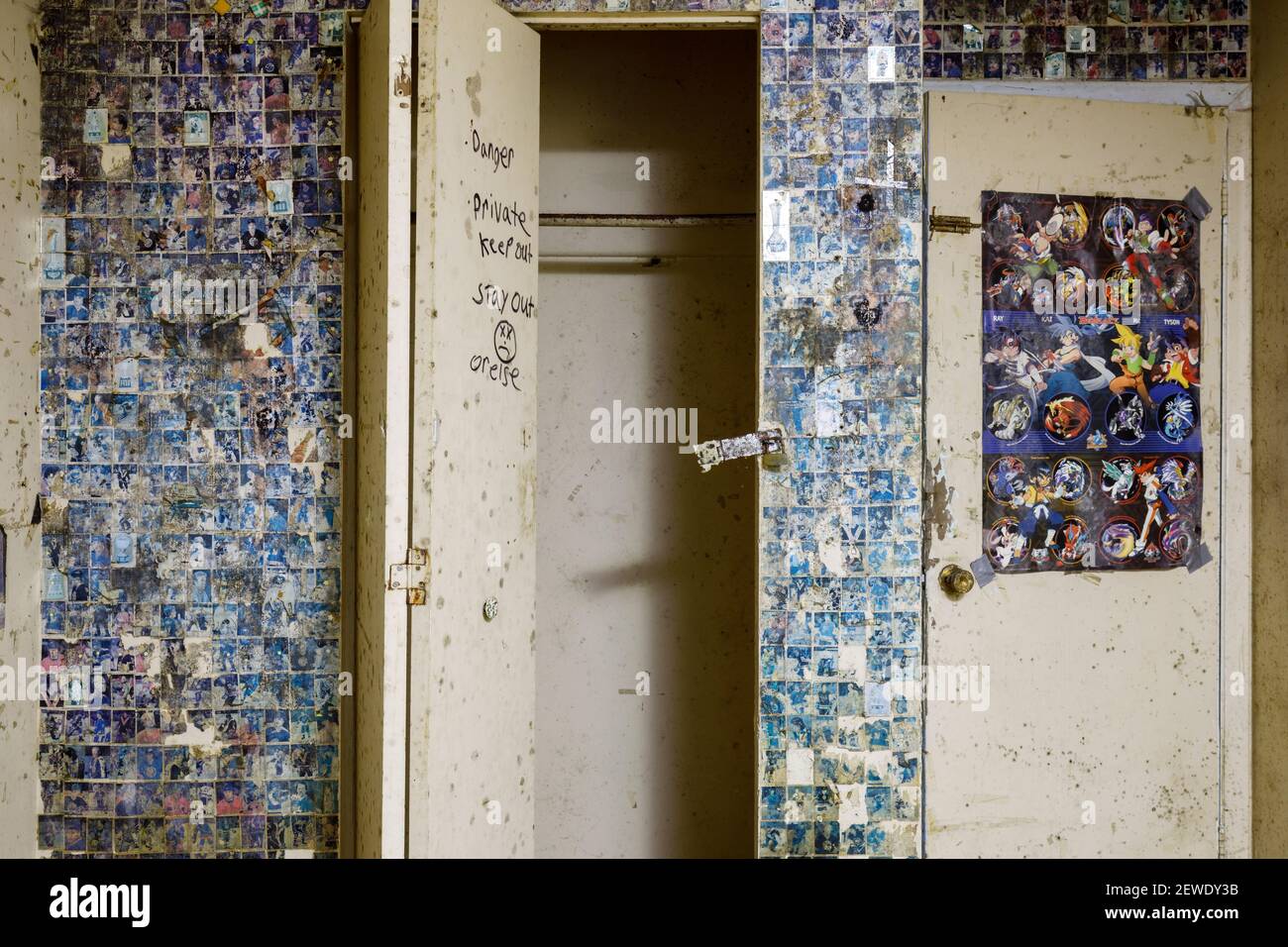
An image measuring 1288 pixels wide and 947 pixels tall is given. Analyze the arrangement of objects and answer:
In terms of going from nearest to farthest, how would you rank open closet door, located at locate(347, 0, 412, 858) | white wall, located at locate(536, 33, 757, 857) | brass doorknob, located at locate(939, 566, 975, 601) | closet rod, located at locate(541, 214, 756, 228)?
open closet door, located at locate(347, 0, 412, 858)
brass doorknob, located at locate(939, 566, 975, 601)
closet rod, located at locate(541, 214, 756, 228)
white wall, located at locate(536, 33, 757, 857)

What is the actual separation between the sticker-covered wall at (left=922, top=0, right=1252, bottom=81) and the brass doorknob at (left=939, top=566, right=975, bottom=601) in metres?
1.18

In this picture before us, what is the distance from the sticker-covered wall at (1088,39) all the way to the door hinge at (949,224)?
0.36m

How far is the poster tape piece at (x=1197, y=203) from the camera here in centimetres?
193

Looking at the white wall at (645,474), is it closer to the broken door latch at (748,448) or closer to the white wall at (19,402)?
the broken door latch at (748,448)

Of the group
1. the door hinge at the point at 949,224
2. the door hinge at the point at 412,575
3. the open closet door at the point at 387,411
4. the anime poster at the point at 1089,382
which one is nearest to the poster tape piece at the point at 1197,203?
the anime poster at the point at 1089,382

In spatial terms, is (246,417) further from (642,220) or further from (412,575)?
(642,220)

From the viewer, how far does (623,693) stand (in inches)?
89.8

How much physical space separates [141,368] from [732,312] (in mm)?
1456

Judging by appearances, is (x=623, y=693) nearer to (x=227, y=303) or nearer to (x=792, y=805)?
(x=792, y=805)

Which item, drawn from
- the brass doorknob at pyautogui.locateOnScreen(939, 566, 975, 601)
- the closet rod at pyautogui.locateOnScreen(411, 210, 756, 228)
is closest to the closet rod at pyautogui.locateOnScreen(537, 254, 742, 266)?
the closet rod at pyautogui.locateOnScreen(411, 210, 756, 228)

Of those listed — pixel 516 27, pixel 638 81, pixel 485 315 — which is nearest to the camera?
pixel 485 315

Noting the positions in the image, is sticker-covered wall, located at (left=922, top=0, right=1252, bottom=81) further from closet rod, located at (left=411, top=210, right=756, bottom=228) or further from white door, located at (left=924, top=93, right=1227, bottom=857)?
closet rod, located at (left=411, top=210, right=756, bottom=228)

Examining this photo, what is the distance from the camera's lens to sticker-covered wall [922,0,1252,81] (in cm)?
190

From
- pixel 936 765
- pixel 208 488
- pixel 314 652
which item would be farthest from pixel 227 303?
pixel 936 765
